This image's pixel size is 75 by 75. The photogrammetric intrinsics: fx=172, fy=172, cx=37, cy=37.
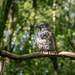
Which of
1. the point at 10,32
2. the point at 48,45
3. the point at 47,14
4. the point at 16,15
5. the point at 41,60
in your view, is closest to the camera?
the point at 48,45

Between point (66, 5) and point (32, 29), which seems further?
point (66, 5)

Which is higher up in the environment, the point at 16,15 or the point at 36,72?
the point at 16,15

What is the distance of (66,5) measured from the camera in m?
12.1

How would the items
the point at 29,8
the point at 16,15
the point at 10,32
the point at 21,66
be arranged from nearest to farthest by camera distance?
1. the point at 10,32
2. the point at 16,15
3. the point at 21,66
4. the point at 29,8

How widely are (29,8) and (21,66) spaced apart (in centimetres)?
308

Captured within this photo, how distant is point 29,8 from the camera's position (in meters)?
9.20

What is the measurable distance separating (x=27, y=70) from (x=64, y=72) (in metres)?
2.38

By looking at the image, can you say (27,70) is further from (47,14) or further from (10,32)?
(47,14)

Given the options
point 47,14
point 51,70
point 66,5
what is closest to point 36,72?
point 51,70

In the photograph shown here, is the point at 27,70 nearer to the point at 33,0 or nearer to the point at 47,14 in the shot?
the point at 33,0

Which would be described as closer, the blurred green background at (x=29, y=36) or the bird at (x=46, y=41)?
the bird at (x=46, y=41)

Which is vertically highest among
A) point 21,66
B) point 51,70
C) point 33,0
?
point 33,0

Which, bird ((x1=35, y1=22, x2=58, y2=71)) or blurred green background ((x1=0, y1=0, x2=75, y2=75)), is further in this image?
blurred green background ((x1=0, y1=0, x2=75, y2=75))

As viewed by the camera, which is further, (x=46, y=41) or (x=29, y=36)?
(x=29, y=36)
